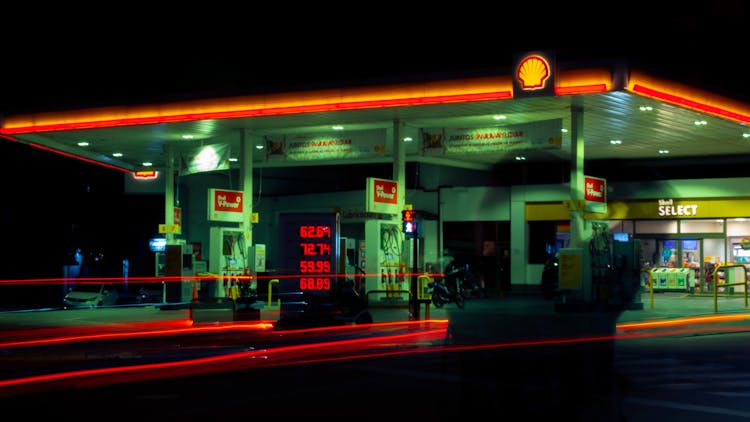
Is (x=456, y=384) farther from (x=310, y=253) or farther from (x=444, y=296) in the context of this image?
(x=444, y=296)

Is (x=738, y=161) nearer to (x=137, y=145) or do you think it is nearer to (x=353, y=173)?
(x=353, y=173)

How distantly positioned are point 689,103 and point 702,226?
13636 mm

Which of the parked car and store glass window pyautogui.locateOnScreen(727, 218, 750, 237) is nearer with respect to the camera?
the parked car

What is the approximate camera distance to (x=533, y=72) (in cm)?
2197

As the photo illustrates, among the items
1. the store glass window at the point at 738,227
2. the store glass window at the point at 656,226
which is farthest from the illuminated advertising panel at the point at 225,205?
the store glass window at the point at 738,227

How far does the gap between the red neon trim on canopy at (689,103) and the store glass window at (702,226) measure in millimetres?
9927

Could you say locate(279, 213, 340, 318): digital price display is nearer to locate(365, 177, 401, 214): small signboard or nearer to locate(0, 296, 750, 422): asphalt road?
locate(0, 296, 750, 422): asphalt road

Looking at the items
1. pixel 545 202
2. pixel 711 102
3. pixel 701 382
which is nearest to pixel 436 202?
pixel 545 202

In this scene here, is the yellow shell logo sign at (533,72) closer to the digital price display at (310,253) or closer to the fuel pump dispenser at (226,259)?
the digital price display at (310,253)

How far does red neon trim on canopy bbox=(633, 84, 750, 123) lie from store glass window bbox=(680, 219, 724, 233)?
32.6 ft

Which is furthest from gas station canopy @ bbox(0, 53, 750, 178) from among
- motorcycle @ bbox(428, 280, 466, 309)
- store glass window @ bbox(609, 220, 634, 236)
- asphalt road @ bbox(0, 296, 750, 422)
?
asphalt road @ bbox(0, 296, 750, 422)

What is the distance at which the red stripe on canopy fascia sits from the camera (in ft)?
75.6

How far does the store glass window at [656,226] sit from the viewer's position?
36.2 m

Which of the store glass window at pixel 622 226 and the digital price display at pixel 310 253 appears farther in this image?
the store glass window at pixel 622 226
